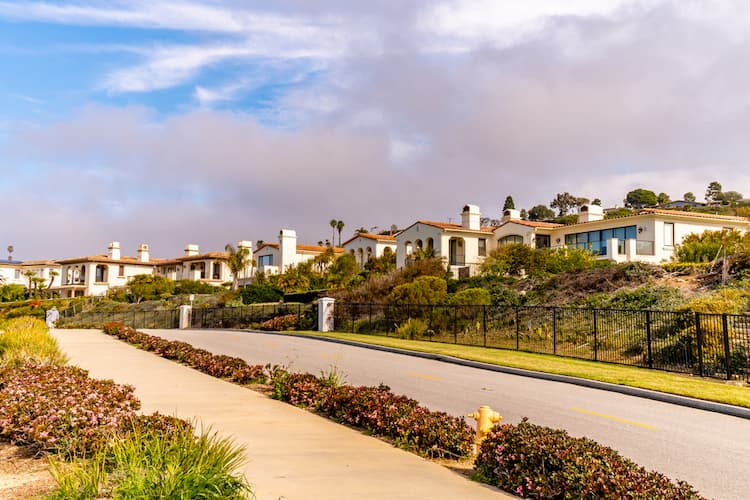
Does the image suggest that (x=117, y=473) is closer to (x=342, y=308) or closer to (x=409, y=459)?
(x=409, y=459)

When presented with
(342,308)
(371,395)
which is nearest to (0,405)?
(371,395)

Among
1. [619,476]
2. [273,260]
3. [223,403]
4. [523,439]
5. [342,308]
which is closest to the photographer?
[619,476]

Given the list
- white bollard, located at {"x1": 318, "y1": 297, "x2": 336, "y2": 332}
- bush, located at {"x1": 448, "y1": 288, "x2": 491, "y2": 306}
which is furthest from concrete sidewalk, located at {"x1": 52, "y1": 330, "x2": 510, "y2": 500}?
white bollard, located at {"x1": 318, "y1": 297, "x2": 336, "y2": 332}

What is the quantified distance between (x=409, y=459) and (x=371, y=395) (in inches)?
94.6

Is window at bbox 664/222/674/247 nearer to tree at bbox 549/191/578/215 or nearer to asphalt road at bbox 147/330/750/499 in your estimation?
asphalt road at bbox 147/330/750/499

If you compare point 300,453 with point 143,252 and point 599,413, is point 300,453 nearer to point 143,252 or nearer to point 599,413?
point 599,413

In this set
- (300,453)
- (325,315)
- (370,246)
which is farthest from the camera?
(370,246)

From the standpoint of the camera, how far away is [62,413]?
716 cm

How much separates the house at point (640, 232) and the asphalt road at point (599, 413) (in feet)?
94.1

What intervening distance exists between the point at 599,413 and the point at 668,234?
124ft

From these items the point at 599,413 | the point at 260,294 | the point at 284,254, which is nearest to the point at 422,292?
the point at 599,413

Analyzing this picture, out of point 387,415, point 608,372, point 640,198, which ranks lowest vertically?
point 608,372

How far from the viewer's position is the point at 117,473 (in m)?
5.79

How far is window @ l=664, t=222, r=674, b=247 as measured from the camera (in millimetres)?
44500
